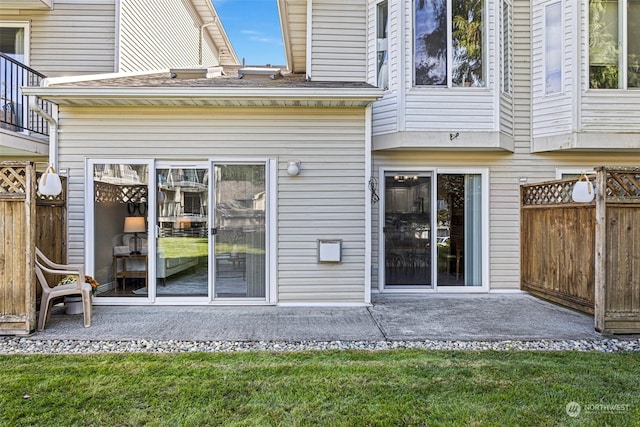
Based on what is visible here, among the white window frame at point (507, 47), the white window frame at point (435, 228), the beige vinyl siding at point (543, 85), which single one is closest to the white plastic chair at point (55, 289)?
the white window frame at point (435, 228)

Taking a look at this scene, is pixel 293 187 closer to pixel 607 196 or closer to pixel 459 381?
pixel 459 381

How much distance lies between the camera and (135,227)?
5.72m

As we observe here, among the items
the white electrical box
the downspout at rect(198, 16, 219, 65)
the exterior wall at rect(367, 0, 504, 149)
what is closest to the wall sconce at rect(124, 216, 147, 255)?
the white electrical box

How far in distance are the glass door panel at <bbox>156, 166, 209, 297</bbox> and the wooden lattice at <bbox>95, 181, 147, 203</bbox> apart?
0.30m

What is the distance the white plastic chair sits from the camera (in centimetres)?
455

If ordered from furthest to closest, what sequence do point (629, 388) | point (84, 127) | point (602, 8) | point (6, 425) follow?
point (602, 8) → point (84, 127) → point (629, 388) → point (6, 425)

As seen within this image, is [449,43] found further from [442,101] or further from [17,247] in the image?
[17,247]

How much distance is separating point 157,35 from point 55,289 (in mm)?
7101

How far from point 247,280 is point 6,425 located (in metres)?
3.34

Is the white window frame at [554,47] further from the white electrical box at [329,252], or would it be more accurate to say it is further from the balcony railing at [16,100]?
the balcony railing at [16,100]

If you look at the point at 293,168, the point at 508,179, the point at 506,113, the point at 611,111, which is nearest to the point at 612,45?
Result: the point at 611,111

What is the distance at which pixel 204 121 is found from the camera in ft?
18.5

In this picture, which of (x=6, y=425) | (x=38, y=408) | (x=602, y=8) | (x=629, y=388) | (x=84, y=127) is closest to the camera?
(x=6, y=425)

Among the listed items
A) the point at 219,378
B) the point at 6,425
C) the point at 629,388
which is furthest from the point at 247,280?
the point at 629,388
